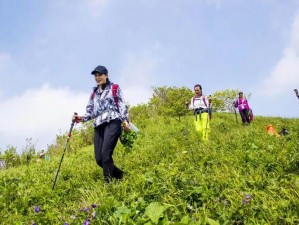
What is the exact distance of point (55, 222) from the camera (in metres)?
4.57

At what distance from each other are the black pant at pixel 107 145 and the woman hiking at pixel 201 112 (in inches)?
211

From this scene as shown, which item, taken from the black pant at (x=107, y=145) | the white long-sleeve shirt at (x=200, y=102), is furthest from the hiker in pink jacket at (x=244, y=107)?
the black pant at (x=107, y=145)

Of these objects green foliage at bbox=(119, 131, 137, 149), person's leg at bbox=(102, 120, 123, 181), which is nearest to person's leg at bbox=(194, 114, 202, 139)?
green foliage at bbox=(119, 131, 137, 149)

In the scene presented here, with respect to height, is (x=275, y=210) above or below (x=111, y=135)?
below

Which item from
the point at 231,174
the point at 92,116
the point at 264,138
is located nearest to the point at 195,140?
the point at 264,138

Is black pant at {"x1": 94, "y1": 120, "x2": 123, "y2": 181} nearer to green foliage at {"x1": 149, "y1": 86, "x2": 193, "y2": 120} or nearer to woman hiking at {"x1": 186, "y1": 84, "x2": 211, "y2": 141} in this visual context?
woman hiking at {"x1": 186, "y1": 84, "x2": 211, "y2": 141}

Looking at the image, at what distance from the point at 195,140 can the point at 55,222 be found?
747cm

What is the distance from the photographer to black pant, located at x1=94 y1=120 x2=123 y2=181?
6426mm

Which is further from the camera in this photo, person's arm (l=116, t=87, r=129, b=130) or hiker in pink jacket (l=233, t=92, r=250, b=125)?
hiker in pink jacket (l=233, t=92, r=250, b=125)

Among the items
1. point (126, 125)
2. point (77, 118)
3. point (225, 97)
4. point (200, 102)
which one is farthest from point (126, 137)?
point (225, 97)

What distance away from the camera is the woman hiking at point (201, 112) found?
11.5 m

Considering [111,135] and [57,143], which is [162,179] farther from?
[57,143]

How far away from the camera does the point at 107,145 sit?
21.1 feet

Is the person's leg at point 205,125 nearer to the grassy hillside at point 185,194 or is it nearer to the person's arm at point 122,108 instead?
the grassy hillside at point 185,194
